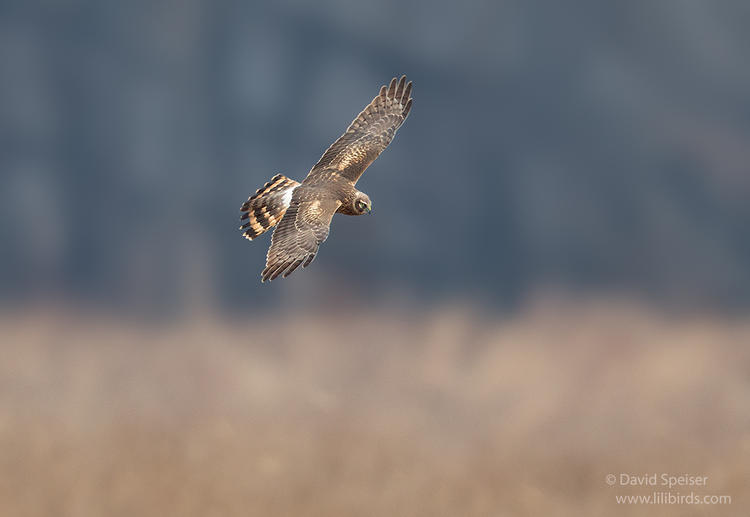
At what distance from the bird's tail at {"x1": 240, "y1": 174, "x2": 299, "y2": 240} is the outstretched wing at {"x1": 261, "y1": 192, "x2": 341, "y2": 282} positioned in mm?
945

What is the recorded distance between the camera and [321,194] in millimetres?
29250

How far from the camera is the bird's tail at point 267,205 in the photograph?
98.7ft

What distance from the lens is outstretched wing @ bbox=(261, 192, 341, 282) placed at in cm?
2650

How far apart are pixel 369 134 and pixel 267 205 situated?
530cm

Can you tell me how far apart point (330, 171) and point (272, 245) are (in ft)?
17.0

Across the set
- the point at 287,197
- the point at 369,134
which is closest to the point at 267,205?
the point at 287,197

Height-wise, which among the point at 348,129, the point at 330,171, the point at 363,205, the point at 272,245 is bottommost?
the point at 272,245

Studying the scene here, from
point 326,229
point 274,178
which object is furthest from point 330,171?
point 326,229

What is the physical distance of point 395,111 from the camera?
34062 mm

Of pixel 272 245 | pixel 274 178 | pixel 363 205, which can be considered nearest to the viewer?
pixel 272 245

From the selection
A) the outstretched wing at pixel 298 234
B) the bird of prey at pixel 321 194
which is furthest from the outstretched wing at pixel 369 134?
the outstretched wing at pixel 298 234

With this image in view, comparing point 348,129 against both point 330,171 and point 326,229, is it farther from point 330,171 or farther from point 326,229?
point 326,229

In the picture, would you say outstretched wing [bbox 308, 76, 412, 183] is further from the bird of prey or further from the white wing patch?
the white wing patch

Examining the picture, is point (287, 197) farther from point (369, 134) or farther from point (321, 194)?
point (369, 134)
